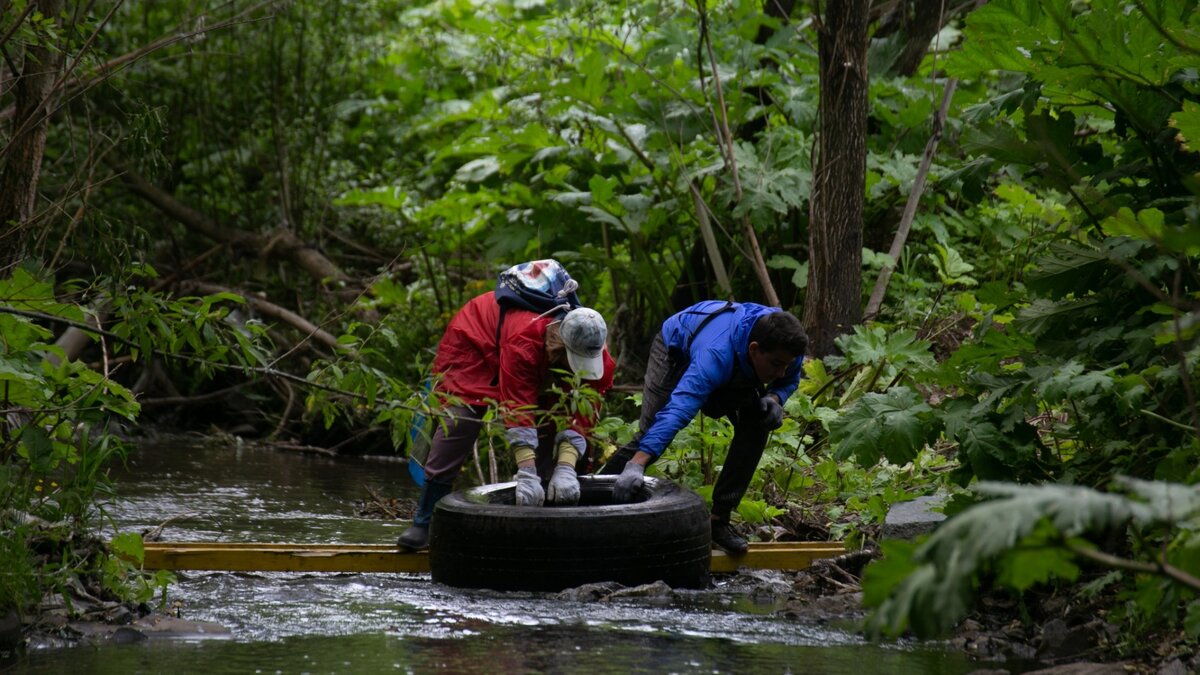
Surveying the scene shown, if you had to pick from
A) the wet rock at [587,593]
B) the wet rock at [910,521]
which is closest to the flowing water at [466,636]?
the wet rock at [587,593]

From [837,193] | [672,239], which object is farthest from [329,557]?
[672,239]

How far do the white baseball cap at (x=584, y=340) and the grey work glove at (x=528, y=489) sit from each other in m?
0.53

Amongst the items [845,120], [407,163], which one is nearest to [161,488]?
[845,120]

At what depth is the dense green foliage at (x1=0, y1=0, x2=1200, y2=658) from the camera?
15.8 ft

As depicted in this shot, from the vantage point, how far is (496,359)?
6.54 m

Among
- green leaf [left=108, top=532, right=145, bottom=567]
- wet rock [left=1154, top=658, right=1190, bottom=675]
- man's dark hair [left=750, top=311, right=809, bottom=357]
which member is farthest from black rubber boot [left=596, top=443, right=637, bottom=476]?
wet rock [left=1154, top=658, right=1190, bottom=675]

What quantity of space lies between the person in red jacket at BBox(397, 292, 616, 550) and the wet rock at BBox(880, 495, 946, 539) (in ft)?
4.69

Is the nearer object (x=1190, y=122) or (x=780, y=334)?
(x=1190, y=122)

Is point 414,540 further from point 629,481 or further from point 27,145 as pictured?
point 27,145

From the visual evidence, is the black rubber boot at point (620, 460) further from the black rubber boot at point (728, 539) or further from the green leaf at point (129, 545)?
the green leaf at point (129, 545)

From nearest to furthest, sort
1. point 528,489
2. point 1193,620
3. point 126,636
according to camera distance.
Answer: point 1193,620 < point 126,636 < point 528,489

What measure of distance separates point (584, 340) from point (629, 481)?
0.69 m

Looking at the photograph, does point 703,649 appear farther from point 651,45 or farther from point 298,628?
point 651,45

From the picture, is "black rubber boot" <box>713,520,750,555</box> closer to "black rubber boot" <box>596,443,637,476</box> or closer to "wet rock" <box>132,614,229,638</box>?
"black rubber boot" <box>596,443,637,476</box>
